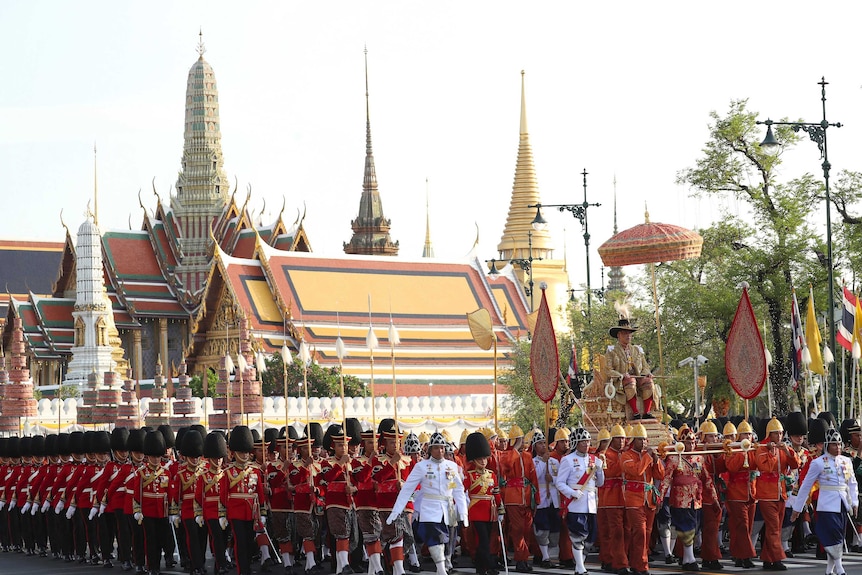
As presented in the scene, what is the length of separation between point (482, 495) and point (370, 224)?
7005 centimetres

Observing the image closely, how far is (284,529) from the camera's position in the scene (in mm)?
16391

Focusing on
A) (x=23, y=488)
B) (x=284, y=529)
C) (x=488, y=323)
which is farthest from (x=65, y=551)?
(x=488, y=323)

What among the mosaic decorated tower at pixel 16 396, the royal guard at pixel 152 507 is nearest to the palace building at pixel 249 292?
the mosaic decorated tower at pixel 16 396

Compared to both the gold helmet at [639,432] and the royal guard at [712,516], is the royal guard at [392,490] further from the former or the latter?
the royal guard at [712,516]

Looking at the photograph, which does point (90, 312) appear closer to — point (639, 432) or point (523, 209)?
point (523, 209)

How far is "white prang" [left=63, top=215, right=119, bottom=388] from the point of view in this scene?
55.8 m

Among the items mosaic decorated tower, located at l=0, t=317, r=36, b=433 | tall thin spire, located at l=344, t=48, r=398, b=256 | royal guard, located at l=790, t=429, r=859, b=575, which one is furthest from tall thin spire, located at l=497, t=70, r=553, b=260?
royal guard, located at l=790, t=429, r=859, b=575

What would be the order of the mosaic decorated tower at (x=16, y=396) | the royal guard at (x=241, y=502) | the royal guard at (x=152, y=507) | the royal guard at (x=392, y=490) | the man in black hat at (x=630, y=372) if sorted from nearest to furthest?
the royal guard at (x=392, y=490) < the royal guard at (x=241, y=502) < the royal guard at (x=152, y=507) < the man in black hat at (x=630, y=372) < the mosaic decorated tower at (x=16, y=396)

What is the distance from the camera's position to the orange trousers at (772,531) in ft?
49.4

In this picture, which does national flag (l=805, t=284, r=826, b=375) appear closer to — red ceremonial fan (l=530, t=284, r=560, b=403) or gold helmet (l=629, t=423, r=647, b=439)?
red ceremonial fan (l=530, t=284, r=560, b=403)

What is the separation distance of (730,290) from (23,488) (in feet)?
42.4

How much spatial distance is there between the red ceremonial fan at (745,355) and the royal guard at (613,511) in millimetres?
2728

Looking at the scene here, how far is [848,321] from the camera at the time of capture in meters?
24.5

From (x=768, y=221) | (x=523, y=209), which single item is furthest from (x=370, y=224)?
(x=768, y=221)
